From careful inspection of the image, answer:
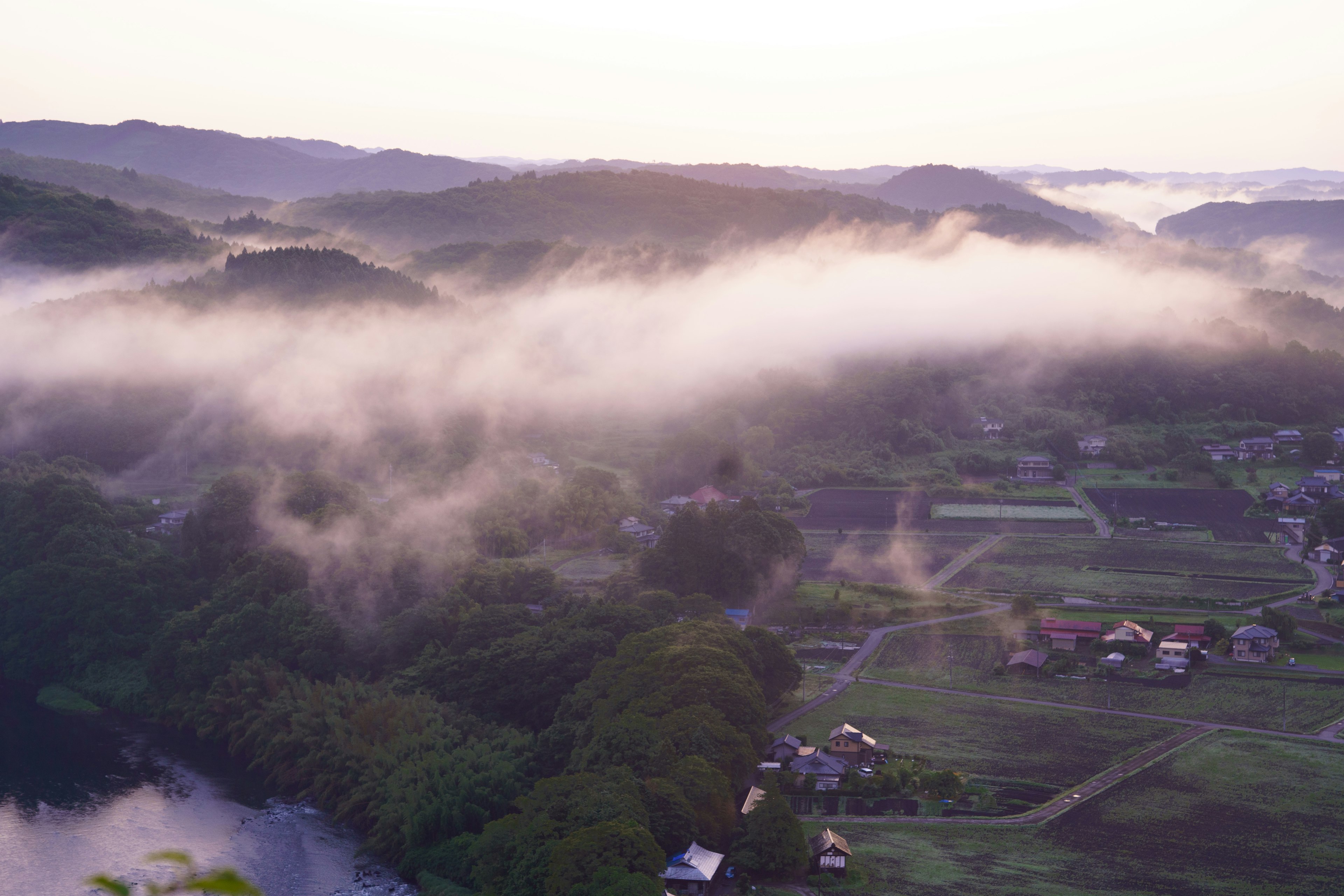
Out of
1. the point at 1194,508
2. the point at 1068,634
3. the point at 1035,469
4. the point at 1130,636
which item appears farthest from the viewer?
the point at 1035,469

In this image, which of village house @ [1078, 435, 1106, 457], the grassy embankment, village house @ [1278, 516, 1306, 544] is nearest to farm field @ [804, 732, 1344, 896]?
the grassy embankment

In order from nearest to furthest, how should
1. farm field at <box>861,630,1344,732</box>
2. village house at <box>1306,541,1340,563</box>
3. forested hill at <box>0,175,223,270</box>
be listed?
farm field at <box>861,630,1344,732</box> → village house at <box>1306,541,1340,563</box> → forested hill at <box>0,175,223,270</box>

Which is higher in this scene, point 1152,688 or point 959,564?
point 1152,688

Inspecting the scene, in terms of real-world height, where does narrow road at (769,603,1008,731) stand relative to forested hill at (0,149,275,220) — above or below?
below

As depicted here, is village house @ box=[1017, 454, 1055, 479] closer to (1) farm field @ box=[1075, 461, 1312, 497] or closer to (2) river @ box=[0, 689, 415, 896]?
(1) farm field @ box=[1075, 461, 1312, 497]

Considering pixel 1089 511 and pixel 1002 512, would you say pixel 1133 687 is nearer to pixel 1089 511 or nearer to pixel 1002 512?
pixel 1002 512

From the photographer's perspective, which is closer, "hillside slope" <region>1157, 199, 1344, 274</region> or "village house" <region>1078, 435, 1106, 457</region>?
"village house" <region>1078, 435, 1106, 457</region>

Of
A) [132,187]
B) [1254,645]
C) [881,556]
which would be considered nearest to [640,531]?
[881,556]
